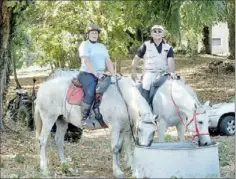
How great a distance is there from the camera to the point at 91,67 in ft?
25.4

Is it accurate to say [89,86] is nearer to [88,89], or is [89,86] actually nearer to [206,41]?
[88,89]

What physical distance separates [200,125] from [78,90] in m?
1.81

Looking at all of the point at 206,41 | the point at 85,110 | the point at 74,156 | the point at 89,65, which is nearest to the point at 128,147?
the point at 85,110

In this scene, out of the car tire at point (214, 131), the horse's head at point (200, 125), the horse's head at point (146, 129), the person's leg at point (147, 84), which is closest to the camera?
the horse's head at point (146, 129)

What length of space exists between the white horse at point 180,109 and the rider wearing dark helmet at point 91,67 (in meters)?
0.85

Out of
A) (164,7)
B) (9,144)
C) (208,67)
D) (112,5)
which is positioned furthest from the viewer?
(208,67)

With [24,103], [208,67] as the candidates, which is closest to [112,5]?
[24,103]

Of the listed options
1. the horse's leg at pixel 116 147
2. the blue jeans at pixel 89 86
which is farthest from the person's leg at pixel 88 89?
the horse's leg at pixel 116 147

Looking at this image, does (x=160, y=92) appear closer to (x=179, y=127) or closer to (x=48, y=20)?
(x=179, y=127)

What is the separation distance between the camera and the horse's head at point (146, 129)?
23.2ft

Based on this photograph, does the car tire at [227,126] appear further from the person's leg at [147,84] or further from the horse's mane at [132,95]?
the horse's mane at [132,95]

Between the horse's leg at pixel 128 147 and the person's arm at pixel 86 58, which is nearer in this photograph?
the person's arm at pixel 86 58

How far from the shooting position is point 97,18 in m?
14.9

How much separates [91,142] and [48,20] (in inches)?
207
